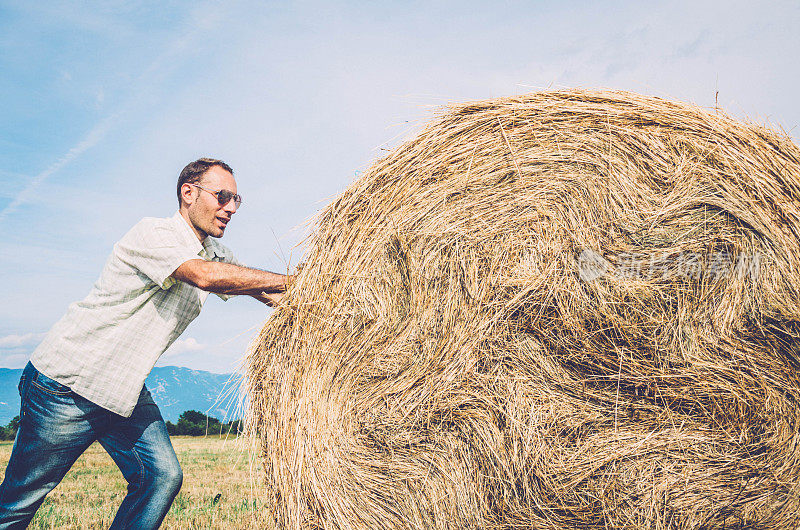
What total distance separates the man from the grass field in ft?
1.51

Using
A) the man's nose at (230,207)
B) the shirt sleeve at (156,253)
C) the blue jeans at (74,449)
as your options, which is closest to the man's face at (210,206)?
the man's nose at (230,207)

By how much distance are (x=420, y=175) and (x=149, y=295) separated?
1.49 m

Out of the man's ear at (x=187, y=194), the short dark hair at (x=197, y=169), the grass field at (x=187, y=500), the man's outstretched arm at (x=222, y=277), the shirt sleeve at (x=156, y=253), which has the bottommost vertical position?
the grass field at (x=187, y=500)

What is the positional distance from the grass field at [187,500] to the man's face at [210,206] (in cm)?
113

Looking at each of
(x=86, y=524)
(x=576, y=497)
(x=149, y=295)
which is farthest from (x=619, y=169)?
(x=86, y=524)

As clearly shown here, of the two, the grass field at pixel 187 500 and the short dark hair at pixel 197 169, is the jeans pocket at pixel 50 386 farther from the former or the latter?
the short dark hair at pixel 197 169

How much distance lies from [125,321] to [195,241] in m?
0.52

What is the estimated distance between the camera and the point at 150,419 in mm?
2838

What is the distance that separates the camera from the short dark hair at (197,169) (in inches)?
116

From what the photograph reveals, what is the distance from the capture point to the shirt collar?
8.91 feet

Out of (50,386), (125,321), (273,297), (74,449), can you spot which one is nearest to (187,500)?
(74,449)

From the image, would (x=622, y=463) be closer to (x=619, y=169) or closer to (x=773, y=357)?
(x=773, y=357)

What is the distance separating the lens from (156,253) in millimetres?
2561

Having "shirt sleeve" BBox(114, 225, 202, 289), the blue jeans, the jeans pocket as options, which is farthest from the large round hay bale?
the jeans pocket
